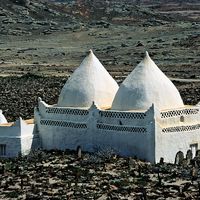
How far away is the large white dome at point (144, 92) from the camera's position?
30844mm

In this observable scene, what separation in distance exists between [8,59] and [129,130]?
235 feet

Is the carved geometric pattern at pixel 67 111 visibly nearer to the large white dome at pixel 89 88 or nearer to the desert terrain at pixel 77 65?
the large white dome at pixel 89 88

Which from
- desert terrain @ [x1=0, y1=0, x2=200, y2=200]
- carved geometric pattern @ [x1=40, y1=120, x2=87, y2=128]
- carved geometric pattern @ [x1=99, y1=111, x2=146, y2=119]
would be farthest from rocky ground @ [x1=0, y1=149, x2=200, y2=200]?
carved geometric pattern @ [x1=99, y1=111, x2=146, y2=119]

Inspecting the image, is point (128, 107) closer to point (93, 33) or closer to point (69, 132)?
point (69, 132)

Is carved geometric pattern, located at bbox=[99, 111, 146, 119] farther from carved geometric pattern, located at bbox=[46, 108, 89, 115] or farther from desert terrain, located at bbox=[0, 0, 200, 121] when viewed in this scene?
desert terrain, located at bbox=[0, 0, 200, 121]

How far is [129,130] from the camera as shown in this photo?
Answer: 30.5 m

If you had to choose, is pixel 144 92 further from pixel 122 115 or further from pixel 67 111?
pixel 67 111

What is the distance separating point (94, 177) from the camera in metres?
27.7

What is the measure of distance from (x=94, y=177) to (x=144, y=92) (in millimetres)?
4672

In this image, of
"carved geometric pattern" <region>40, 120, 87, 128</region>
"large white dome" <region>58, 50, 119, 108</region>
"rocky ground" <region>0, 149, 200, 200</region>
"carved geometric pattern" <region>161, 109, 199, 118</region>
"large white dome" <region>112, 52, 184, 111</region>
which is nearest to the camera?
"rocky ground" <region>0, 149, 200, 200</region>

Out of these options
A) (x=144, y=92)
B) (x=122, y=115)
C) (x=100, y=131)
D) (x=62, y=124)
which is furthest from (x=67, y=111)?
(x=144, y=92)

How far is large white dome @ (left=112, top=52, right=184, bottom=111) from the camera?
3084cm

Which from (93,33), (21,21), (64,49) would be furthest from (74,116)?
(21,21)

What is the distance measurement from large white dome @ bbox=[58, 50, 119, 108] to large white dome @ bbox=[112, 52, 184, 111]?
4.58ft
